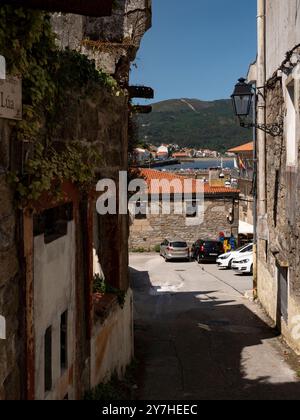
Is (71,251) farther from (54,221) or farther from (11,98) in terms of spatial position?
(11,98)

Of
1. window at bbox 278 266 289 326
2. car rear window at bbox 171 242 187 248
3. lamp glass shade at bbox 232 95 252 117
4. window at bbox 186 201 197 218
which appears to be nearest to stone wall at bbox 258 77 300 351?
window at bbox 278 266 289 326

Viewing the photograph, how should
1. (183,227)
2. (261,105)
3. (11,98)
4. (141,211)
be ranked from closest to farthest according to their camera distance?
(11,98) → (261,105) → (141,211) → (183,227)

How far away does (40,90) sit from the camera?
4359mm

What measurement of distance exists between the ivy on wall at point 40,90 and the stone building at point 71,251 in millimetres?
75

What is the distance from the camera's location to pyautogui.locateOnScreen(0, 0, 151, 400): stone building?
3.92 meters

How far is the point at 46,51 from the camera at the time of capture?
4602 mm

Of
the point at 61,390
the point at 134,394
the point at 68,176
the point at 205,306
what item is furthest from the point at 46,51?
the point at 205,306

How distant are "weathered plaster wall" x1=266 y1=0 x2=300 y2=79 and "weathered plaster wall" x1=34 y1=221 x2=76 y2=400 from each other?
7.26 m

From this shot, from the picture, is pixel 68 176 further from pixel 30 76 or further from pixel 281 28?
pixel 281 28

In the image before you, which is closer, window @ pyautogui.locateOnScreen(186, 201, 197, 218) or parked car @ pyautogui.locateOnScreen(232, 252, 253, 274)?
parked car @ pyautogui.locateOnScreen(232, 252, 253, 274)

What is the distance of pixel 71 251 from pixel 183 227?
30244 millimetres

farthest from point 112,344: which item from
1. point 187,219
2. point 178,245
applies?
point 187,219

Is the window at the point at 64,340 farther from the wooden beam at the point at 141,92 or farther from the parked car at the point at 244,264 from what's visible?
the parked car at the point at 244,264

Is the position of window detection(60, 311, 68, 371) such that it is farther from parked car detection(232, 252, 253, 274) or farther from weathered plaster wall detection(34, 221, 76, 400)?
parked car detection(232, 252, 253, 274)
